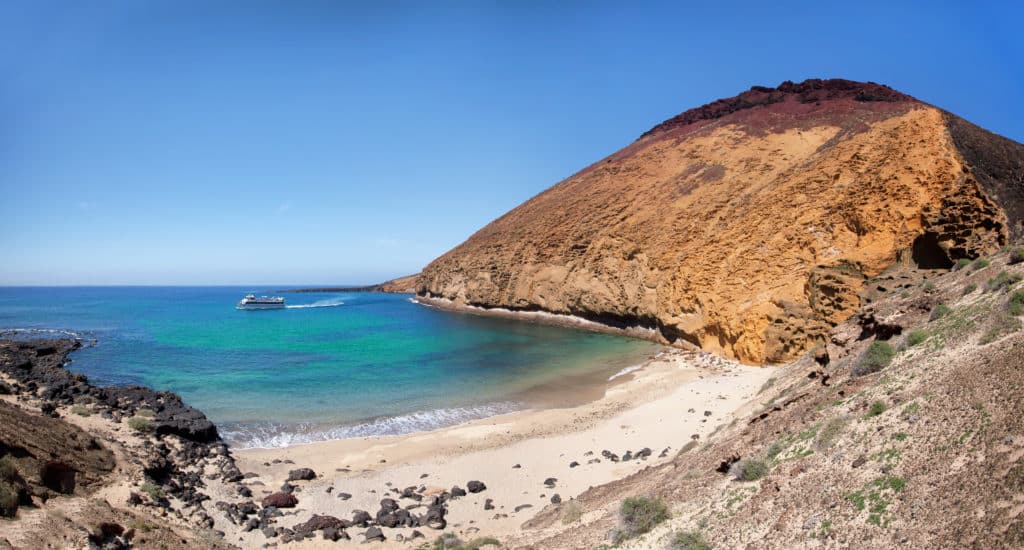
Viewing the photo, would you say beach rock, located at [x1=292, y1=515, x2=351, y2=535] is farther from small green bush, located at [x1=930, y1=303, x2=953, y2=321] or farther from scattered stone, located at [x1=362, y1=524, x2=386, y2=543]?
small green bush, located at [x1=930, y1=303, x2=953, y2=321]

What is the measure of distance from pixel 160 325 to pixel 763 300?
53.5 meters

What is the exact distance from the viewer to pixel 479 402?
19266mm

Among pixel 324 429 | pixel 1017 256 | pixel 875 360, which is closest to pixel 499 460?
pixel 324 429

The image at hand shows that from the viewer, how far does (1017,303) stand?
7.02 m

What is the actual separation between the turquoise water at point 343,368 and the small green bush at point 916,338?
12662mm

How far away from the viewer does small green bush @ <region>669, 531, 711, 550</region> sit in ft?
18.1

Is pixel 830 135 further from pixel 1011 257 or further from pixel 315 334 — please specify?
pixel 315 334

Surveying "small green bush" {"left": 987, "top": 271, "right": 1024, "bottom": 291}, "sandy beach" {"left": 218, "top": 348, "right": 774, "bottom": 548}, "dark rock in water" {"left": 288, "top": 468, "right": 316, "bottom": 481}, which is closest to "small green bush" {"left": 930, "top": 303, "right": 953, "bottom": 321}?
Result: "small green bush" {"left": 987, "top": 271, "right": 1024, "bottom": 291}

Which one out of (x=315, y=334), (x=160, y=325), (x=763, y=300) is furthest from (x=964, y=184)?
(x=160, y=325)

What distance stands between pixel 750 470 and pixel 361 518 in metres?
7.47

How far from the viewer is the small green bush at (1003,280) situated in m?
8.19

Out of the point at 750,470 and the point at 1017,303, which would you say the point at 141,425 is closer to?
the point at 750,470

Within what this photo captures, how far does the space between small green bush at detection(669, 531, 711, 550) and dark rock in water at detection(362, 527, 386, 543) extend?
19.3ft

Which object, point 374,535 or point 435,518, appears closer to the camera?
point 374,535
